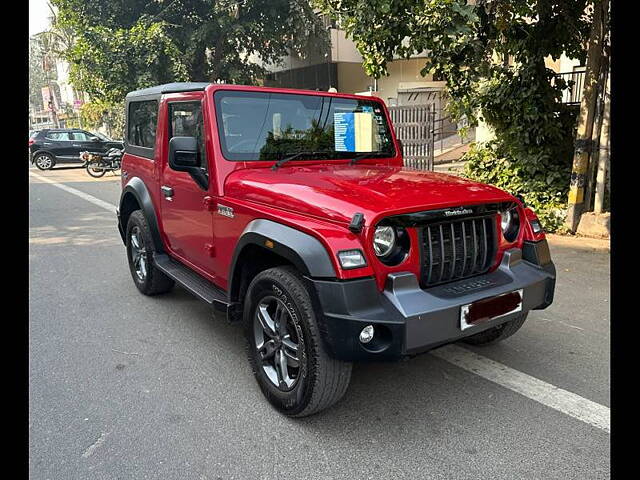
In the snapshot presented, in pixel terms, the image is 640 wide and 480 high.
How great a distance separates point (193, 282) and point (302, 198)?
154cm

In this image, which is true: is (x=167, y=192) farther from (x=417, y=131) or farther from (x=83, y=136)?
(x=83, y=136)

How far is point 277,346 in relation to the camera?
2.92m

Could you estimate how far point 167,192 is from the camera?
13.8ft

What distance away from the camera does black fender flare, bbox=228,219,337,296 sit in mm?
2490

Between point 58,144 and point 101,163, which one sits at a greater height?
point 58,144

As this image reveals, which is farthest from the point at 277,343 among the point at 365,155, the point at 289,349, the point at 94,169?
the point at 94,169

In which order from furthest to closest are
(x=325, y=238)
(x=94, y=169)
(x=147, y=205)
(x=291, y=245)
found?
(x=94, y=169)
(x=147, y=205)
(x=291, y=245)
(x=325, y=238)

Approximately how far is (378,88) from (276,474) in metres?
19.4

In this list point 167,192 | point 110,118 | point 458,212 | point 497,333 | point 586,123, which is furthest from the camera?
point 110,118

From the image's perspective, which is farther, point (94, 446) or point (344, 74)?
point (344, 74)

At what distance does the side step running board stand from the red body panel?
8 cm

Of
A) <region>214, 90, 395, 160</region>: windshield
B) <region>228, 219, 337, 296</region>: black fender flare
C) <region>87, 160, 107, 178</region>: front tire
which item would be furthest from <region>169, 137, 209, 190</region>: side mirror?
<region>87, 160, 107, 178</region>: front tire

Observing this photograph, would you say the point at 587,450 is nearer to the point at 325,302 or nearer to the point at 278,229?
the point at 325,302

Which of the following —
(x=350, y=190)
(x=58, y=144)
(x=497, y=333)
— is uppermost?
(x=58, y=144)
